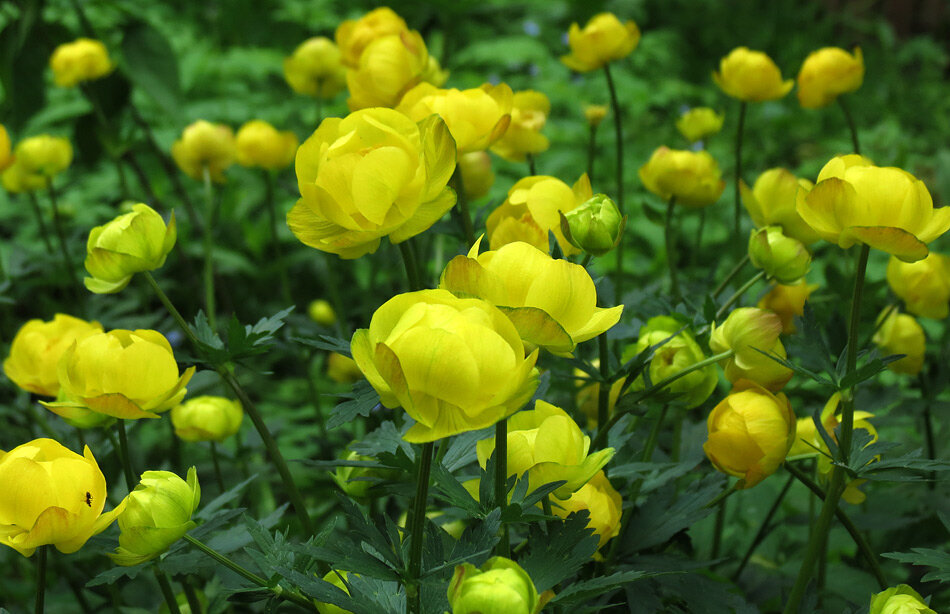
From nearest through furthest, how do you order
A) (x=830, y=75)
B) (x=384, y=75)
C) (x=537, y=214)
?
(x=537, y=214) → (x=384, y=75) → (x=830, y=75)

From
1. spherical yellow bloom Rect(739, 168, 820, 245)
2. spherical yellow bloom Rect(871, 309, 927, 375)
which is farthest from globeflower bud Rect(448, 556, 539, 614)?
spherical yellow bloom Rect(871, 309, 927, 375)

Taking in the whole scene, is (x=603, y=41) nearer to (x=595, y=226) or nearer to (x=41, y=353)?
(x=595, y=226)

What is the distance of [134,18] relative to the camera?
48.8 inches

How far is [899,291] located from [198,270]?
149 cm

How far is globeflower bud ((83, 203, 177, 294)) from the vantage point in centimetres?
57

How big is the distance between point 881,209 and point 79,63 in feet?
3.49

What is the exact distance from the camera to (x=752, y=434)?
19.4 inches

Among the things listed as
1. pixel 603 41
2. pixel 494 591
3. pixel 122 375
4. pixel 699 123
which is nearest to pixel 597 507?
pixel 494 591

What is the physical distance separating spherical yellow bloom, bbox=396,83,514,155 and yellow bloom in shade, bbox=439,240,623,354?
6.6 inches

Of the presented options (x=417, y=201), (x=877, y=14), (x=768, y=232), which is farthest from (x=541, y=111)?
(x=877, y=14)

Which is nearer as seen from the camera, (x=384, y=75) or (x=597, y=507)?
(x=597, y=507)

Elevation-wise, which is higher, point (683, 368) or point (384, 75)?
point (384, 75)

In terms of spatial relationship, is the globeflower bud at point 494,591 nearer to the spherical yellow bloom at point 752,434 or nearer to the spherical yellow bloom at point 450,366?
the spherical yellow bloom at point 450,366

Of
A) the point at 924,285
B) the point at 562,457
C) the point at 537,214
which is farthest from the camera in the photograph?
the point at 924,285
